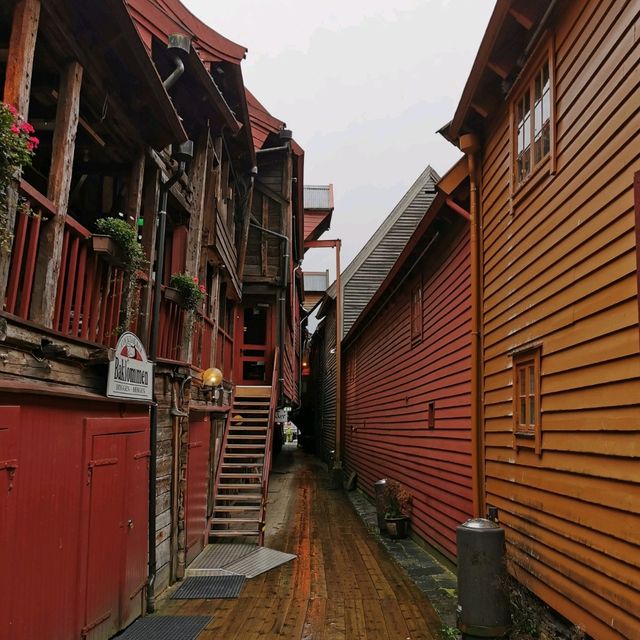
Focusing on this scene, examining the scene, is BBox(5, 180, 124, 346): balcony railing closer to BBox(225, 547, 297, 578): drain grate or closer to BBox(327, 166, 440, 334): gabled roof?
BBox(225, 547, 297, 578): drain grate

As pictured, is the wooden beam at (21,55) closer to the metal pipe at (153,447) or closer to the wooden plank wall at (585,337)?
the metal pipe at (153,447)

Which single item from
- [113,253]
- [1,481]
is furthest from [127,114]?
[1,481]

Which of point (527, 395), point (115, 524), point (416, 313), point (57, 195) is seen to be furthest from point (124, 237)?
point (416, 313)

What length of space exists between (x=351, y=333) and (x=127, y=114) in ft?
46.0

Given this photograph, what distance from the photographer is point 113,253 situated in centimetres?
526

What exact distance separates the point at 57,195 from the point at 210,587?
5287mm

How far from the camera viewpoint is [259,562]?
8945 mm

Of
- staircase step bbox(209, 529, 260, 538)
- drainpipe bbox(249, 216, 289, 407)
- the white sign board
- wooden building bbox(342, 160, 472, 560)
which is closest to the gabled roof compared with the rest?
wooden building bbox(342, 160, 472, 560)

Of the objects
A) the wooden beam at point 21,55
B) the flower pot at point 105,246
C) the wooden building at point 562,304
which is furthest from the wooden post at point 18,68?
the wooden building at point 562,304

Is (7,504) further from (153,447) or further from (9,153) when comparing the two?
(153,447)

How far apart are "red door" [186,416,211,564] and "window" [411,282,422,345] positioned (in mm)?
4054

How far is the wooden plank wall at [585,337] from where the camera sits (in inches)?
158

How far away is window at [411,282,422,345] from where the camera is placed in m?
11.0

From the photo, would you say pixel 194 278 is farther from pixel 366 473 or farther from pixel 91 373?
pixel 366 473
